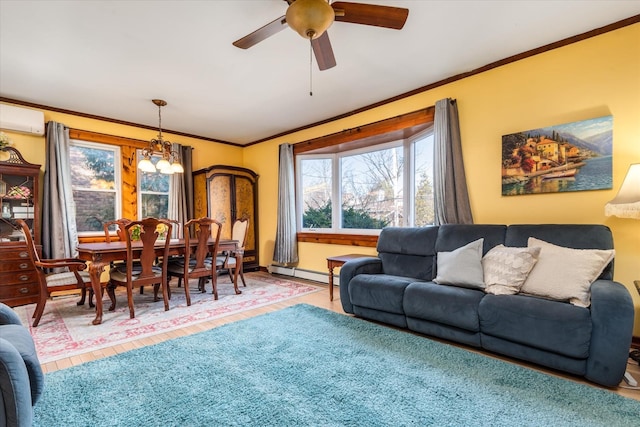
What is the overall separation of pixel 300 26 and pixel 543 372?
2608 millimetres

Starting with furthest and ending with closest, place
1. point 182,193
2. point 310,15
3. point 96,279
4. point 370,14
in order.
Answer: point 182,193
point 96,279
point 370,14
point 310,15

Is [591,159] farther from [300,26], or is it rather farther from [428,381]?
[300,26]

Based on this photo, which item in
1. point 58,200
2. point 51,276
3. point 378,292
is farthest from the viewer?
point 58,200

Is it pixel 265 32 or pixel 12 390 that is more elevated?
pixel 265 32

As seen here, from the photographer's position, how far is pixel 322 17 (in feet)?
5.43

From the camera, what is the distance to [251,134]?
561 centimetres

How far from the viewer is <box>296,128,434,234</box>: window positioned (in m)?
3.92

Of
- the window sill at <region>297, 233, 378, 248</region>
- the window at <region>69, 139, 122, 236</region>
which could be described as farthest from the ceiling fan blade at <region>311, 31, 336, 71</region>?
the window at <region>69, 139, 122, 236</region>

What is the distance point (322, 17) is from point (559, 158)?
239cm

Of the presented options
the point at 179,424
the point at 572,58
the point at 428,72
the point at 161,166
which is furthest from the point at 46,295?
the point at 572,58

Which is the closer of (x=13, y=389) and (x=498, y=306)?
(x=13, y=389)

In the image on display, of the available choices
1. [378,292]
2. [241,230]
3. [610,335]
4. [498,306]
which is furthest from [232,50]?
[610,335]

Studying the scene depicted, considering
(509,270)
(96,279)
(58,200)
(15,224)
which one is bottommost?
(96,279)

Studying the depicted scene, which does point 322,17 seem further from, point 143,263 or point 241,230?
point 241,230
